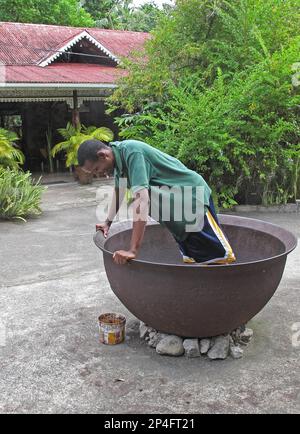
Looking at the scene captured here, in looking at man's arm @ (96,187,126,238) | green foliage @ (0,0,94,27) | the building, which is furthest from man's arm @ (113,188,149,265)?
green foliage @ (0,0,94,27)

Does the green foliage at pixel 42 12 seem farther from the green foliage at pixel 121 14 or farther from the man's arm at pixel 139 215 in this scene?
the man's arm at pixel 139 215

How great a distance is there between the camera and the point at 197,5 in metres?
9.92

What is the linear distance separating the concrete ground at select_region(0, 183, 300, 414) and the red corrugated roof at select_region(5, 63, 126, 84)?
773cm

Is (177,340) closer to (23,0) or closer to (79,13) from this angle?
(23,0)

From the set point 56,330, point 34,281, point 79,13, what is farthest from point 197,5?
point 79,13

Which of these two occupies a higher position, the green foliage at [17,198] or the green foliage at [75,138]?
the green foliage at [75,138]

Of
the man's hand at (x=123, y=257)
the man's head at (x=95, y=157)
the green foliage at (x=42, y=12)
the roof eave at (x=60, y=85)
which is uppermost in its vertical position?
the green foliage at (x=42, y=12)

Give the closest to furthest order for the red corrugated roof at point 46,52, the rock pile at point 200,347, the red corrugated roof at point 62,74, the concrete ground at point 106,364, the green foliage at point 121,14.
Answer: the concrete ground at point 106,364, the rock pile at point 200,347, the red corrugated roof at point 62,74, the red corrugated roof at point 46,52, the green foliage at point 121,14

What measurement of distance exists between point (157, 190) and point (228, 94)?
600 centimetres

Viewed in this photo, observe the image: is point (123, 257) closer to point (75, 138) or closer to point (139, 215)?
point (139, 215)

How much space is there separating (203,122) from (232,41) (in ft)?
7.83

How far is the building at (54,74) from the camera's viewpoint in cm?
1349

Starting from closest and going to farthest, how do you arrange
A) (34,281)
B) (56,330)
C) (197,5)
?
(56,330) < (34,281) < (197,5)

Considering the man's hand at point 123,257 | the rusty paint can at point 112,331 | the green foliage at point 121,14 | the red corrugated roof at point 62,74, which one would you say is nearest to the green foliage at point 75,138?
the red corrugated roof at point 62,74
